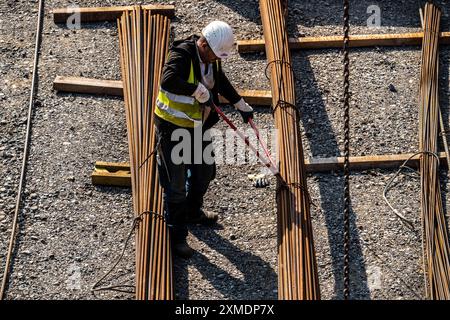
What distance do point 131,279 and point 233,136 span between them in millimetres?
2171

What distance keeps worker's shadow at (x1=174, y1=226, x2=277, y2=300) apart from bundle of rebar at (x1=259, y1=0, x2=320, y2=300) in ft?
1.29

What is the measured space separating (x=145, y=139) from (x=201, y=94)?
58.4 inches

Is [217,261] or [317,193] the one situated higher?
[317,193]

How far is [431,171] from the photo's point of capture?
1077cm

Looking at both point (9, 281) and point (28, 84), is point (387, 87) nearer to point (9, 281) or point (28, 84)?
point (28, 84)

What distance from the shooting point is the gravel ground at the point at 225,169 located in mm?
9859

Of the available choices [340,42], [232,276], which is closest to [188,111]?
[232,276]

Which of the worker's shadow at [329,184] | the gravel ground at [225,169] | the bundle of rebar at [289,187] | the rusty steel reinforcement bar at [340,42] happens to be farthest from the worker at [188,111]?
the rusty steel reinforcement bar at [340,42]

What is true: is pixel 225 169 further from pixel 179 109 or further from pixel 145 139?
pixel 179 109

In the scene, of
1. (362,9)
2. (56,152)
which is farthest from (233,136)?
(362,9)

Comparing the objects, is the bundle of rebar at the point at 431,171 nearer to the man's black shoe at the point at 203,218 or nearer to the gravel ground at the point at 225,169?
the gravel ground at the point at 225,169

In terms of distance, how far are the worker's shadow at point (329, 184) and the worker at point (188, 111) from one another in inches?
46.2

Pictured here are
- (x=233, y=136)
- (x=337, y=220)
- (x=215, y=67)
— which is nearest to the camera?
(x=215, y=67)

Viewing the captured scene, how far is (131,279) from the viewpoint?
978 centimetres
